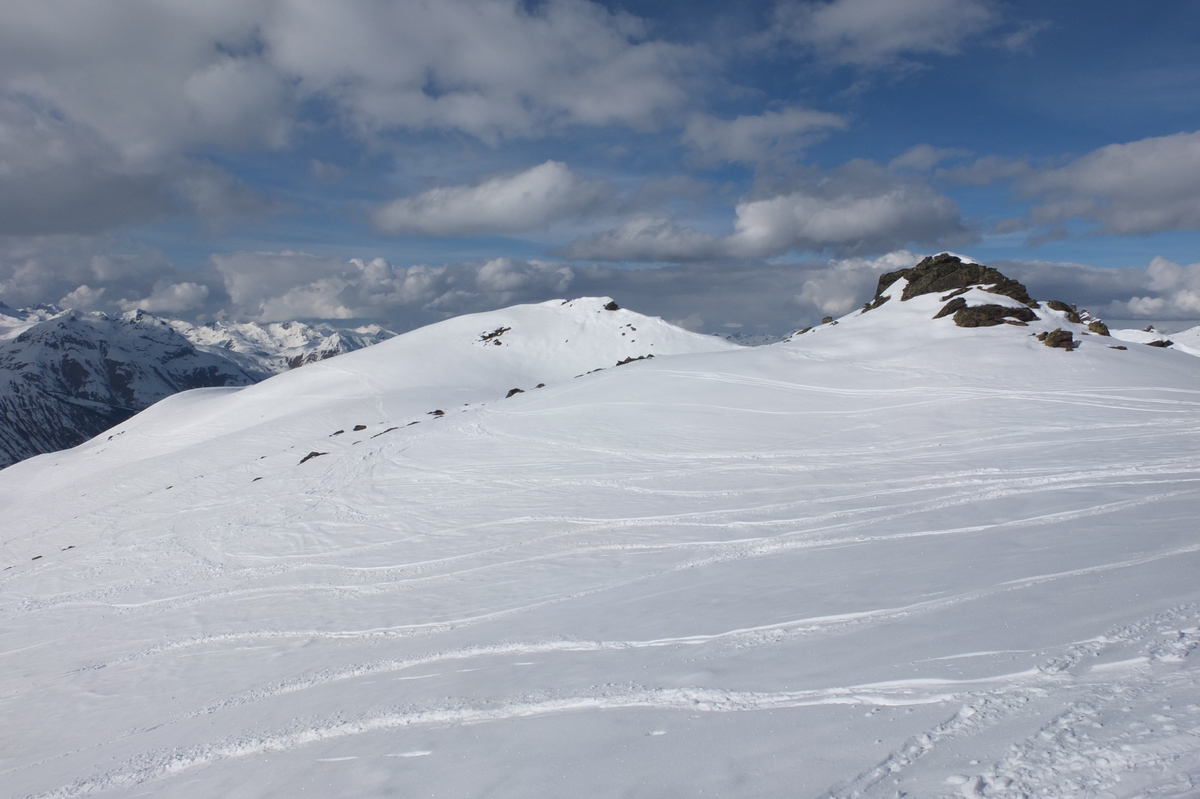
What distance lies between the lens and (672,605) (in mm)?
9883

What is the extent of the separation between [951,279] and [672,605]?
1684 inches

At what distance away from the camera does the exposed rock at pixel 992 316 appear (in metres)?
35.8

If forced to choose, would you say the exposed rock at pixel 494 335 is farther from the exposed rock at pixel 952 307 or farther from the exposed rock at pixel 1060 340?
the exposed rock at pixel 1060 340

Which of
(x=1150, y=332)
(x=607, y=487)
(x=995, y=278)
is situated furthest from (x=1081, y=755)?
(x=1150, y=332)

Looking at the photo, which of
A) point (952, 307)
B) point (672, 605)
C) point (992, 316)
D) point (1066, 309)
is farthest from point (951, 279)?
point (672, 605)

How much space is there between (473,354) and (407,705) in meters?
63.9

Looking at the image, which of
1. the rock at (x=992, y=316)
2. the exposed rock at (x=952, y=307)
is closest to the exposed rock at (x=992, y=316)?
the rock at (x=992, y=316)

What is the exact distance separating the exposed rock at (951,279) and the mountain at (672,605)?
10.1 metres

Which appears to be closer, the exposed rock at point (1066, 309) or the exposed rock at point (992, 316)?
the exposed rock at point (992, 316)

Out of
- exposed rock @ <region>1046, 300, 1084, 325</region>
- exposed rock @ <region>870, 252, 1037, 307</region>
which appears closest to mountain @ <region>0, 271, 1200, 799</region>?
exposed rock @ <region>1046, 300, 1084, 325</region>

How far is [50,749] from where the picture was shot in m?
8.98

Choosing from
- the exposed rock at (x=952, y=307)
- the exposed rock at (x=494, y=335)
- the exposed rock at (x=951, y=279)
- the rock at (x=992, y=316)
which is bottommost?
the rock at (x=992, y=316)

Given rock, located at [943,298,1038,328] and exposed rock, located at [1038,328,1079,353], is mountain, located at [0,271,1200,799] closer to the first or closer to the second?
exposed rock, located at [1038,328,1079,353]

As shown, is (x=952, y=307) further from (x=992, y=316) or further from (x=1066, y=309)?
(x=1066, y=309)
